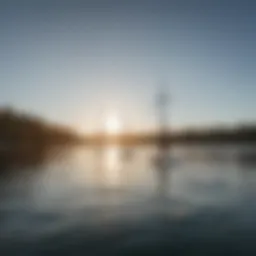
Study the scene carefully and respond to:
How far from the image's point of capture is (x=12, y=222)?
4.96 m

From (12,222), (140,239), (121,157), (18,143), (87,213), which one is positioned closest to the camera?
(140,239)

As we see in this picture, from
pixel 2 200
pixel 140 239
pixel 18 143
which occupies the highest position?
pixel 18 143

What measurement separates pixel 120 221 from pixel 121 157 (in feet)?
48.0

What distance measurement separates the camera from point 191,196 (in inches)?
274

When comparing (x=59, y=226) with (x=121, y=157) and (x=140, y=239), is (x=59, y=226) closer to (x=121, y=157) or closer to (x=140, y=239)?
(x=140, y=239)

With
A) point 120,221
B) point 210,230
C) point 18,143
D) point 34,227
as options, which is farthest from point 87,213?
point 18,143

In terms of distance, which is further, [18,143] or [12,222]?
[18,143]

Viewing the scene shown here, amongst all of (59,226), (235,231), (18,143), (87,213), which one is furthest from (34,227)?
(18,143)

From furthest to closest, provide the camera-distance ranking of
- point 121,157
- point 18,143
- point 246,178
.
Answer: point 121,157 < point 18,143 < point 246,178

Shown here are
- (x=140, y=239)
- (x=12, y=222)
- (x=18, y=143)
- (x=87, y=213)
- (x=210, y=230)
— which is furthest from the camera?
(x=18, y=143)

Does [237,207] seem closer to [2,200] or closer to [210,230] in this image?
[210,230]

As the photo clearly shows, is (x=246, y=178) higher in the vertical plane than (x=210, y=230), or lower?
higher

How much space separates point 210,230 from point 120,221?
138 centimetres

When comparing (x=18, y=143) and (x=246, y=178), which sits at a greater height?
(x=18, y=143)
